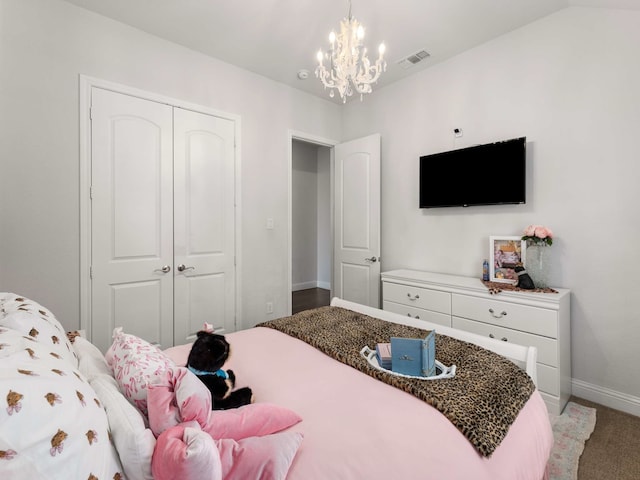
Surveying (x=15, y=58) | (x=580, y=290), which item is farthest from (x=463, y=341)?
(x=15, y=58)

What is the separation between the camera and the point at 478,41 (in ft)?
9.15

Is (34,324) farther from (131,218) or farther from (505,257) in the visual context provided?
(505,257)

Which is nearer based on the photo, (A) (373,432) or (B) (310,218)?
(A) (373,432)

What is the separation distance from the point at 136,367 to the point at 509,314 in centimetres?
238

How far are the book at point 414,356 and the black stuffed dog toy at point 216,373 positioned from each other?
640mm

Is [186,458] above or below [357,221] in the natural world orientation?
below

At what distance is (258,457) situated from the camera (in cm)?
A: 81

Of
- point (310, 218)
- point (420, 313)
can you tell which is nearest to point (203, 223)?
point (420, 313)

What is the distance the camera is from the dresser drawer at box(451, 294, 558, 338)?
2.13 meters

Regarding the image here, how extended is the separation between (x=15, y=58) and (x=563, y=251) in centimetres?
413

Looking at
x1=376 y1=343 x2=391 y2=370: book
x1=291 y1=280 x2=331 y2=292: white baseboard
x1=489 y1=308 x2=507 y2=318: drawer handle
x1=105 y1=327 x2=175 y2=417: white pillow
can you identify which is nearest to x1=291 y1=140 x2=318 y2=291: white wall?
x1=291 y1=280 x2=331 y2=292: white baseboard

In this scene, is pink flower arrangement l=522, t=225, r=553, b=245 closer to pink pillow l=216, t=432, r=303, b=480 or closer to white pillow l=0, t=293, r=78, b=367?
pink pillow l=216, t=432, r=303, b=480

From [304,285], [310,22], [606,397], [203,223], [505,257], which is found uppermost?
[310,22]

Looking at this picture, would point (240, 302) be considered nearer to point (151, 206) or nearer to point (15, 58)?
point (151, 206)
